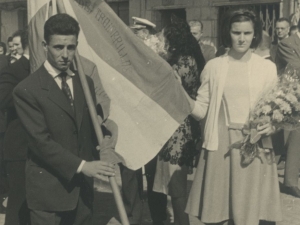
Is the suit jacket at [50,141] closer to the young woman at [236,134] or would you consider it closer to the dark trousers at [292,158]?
the young woman at [236,134]

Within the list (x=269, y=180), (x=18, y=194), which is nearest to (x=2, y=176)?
(x=18, y=194)

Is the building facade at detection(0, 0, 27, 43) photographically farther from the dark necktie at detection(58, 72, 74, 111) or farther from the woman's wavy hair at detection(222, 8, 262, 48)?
the dark necktie at detection(58, 72, 74, 111)

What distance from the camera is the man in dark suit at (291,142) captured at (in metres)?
7.46

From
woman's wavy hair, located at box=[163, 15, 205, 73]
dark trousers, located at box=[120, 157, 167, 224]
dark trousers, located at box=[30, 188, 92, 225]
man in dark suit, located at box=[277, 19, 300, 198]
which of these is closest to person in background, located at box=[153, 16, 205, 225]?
woman's wavy hair, located at box=[163, 15, 205, 73]

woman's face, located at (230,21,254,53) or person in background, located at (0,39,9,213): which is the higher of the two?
woman's face, located at (230,21,254,53)

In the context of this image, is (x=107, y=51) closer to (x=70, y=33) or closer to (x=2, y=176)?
(x=70, y=33)

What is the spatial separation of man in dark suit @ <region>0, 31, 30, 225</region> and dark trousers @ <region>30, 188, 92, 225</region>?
1.68 meters

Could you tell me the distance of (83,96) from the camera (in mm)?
3809

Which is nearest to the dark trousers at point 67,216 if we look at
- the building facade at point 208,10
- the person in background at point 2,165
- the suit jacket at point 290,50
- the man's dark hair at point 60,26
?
the man's dark hair at point 60,26

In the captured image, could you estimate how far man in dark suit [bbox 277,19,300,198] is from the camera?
7.46m

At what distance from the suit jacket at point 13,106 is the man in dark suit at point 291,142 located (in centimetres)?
350

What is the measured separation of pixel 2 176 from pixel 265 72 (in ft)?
14.2

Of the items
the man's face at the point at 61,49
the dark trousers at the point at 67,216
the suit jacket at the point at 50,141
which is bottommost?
the dark trousers at the point at 67,216

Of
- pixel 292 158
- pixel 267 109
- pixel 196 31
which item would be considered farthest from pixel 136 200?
pixel 196 31
